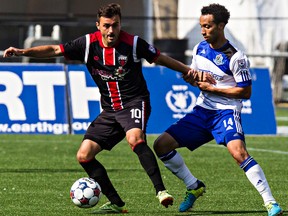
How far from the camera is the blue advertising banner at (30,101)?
741 inches

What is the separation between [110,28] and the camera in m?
9.70

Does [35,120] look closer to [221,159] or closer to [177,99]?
[177,99]

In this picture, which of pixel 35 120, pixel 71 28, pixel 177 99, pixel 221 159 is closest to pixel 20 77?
pixel 35 120

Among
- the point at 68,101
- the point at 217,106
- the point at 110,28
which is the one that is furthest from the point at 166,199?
the point at 68,101

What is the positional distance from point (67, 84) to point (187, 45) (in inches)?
403

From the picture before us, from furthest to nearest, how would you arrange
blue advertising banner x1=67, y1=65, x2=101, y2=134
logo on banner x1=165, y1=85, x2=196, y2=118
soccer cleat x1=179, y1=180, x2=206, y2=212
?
1. logo on banner x1=165, y1=85, x2=196, y2=118
2. blue advertising banner x1=67, y1=65, x2=101, y2=134
3. soccer cleat x1=179, y1=180, x2=206, y2=212

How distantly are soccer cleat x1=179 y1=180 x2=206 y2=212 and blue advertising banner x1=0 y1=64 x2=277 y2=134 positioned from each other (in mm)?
8774

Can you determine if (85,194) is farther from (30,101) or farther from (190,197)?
(30,101)

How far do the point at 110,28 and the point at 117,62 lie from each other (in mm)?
359

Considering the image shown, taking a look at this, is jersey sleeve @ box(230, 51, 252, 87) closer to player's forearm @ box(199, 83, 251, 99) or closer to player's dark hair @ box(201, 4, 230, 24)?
player's forearm @ box(199, 83, 251, 99)

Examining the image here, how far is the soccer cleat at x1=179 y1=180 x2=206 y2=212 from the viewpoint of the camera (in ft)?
33.1

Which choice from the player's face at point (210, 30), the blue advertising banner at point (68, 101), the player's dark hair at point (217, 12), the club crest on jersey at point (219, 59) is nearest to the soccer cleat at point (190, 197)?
the club crest on jersey at point (219, 59)

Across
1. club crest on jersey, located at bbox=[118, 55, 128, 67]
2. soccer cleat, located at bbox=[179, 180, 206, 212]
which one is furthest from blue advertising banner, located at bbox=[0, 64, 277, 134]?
club crest on jersey, located at bbox=[118, 55, 128, 67]

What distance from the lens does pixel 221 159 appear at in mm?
15516
